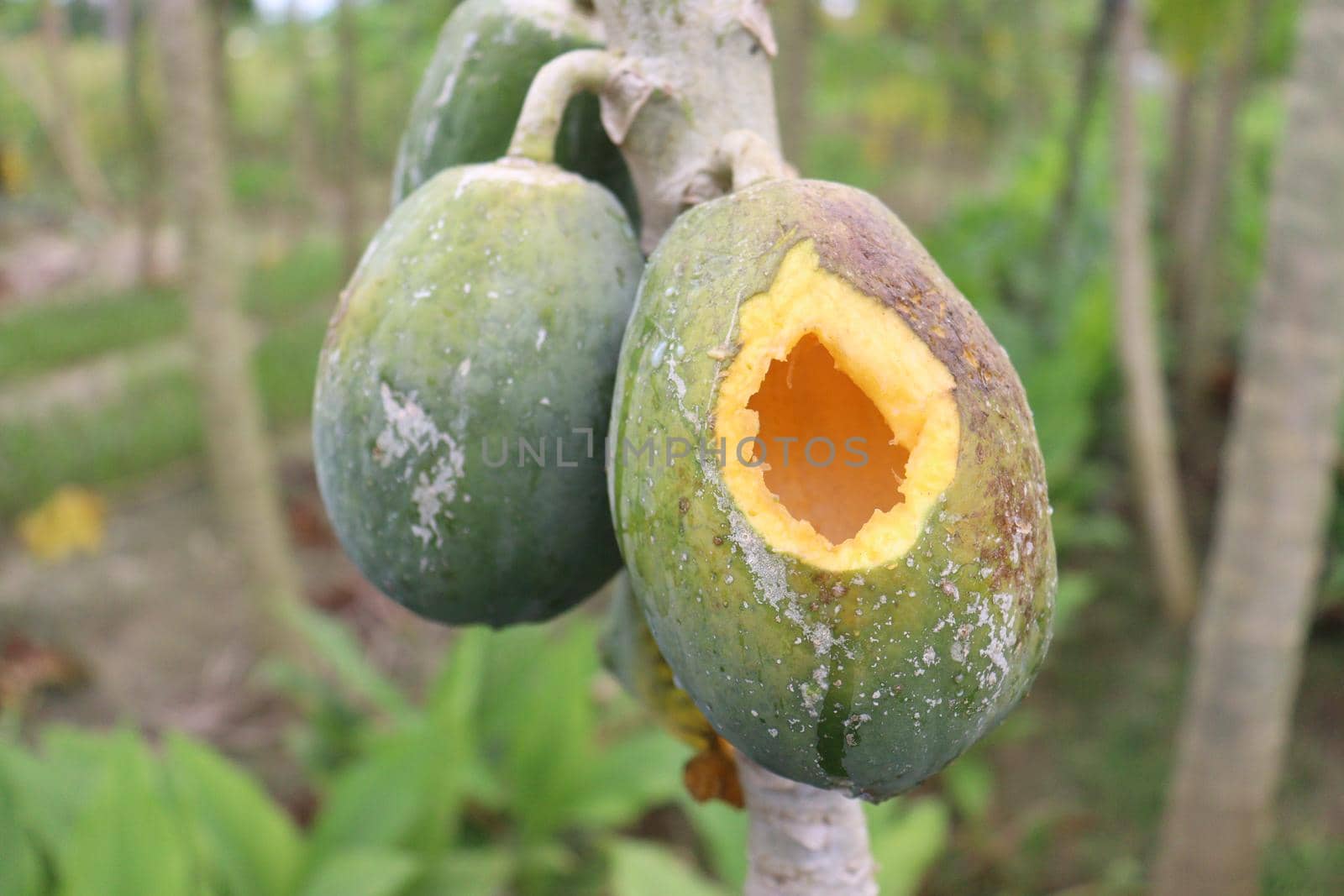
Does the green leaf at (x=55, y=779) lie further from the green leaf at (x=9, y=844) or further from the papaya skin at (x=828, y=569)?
the papaya skin at (x=828, y=569)

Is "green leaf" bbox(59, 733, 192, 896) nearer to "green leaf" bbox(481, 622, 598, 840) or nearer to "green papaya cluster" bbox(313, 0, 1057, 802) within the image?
"green papaya cluster" bbox(313, 0, 1057, 802)

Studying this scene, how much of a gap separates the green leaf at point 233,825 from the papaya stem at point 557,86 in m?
1.91

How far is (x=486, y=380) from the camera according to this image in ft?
Answer: 2.39

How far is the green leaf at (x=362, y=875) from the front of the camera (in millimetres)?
2008

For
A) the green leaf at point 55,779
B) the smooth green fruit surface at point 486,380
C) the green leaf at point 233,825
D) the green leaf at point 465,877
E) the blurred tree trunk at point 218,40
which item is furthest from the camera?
the blurred tree trunk at point 218,40

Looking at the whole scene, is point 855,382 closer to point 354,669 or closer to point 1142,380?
point 354,669

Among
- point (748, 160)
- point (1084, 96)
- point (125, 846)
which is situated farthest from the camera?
point (1084, 96)

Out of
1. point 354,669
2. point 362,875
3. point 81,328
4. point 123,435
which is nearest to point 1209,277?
point 354,669

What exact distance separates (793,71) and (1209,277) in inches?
88.8

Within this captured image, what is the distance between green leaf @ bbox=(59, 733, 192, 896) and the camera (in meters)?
1.60

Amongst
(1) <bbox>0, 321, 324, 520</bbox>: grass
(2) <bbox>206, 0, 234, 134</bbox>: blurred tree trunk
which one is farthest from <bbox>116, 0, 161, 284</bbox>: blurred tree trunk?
(1) <bbox>0, 321, 324, 520</bbox>: grass

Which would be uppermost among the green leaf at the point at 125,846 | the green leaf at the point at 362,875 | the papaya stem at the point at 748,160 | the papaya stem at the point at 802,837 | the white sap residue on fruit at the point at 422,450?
the papaya stem at the point at 748,160

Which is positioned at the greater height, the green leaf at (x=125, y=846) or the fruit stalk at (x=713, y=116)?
the fruit stalk at (x=713, y=116)

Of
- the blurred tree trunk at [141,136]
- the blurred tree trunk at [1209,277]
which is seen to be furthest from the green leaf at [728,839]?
the blurred tree trunk at [141,136]
